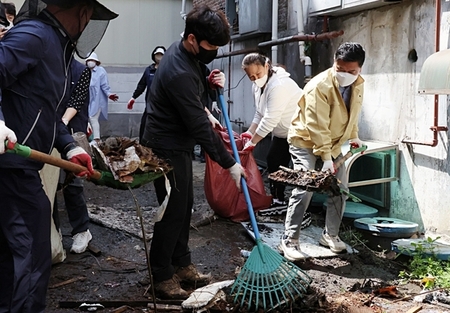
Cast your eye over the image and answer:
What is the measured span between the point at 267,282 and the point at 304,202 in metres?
1.50

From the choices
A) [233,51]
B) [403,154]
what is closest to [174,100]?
[403,154]

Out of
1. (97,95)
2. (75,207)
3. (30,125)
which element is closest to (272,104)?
(75,207)

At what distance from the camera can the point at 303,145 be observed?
5676 millimetres

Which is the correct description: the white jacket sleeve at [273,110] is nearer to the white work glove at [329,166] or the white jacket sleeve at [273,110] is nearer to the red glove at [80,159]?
the white work glove at [329,166]

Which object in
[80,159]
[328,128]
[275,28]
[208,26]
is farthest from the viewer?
[275,28]

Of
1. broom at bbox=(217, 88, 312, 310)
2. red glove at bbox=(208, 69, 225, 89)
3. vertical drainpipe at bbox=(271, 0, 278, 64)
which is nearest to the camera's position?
broom at bbox=(217, 88, 312, 310)

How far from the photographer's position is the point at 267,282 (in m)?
4.28

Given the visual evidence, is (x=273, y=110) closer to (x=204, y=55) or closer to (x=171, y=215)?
(x=204, y=55)

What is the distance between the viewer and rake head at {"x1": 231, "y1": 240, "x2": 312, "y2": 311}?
13.8ft

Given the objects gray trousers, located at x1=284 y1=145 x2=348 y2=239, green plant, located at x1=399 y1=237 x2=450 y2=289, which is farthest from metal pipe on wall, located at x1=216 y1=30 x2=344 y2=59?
green plant, located at x1=399 y1=237 x2=450 y2=289

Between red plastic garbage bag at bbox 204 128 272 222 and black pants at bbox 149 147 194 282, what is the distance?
7.47 ft

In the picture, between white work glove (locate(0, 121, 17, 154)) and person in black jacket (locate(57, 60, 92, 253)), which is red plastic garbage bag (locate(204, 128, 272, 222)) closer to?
person in black jacket (locate(57, 60, 92, 253))

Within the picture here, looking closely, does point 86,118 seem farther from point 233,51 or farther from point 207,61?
point 233,51

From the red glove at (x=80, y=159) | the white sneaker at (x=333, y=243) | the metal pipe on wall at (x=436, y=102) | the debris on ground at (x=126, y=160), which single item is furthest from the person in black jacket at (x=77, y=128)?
the metal pipe on wall at (x=436, y=102)
